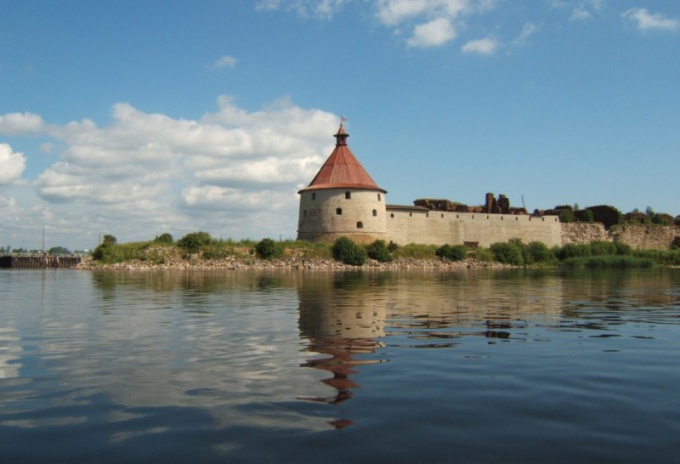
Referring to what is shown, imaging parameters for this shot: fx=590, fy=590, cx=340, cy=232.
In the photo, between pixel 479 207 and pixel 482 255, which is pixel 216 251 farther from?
pixel 479 207

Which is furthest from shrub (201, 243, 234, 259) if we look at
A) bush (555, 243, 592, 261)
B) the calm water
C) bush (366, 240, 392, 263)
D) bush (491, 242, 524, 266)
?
bush (555, 243, 592, 261)

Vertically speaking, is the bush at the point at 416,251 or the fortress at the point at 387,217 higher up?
the fortress at the point at 387,217

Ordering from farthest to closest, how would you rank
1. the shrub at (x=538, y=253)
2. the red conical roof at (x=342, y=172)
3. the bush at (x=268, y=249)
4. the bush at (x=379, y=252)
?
the shrub at (x=538, y=253), the red conical roof at (x=342, y=172), the bush at (x=379, y=252), the bush at (x=268, y=249)

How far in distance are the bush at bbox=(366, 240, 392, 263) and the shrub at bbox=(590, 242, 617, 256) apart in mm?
25770

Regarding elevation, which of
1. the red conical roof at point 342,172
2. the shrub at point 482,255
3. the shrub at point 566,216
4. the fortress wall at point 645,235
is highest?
the red conical roof at point 342,172

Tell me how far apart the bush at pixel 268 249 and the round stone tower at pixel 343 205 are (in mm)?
6533

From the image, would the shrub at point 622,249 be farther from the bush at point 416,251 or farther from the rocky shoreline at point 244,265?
the rocky shoreline at point 244,265

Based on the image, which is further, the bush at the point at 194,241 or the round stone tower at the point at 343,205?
the round stone tower at the point at 343,205

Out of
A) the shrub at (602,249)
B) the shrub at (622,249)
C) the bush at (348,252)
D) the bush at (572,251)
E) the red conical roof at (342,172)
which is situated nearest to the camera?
the bush at (348,252)

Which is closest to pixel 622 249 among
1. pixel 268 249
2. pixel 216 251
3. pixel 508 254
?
pixel 508 254

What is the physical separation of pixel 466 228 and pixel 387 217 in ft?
30.1

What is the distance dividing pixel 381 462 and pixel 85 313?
10172 millimetres

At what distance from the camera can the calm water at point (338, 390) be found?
3.93m

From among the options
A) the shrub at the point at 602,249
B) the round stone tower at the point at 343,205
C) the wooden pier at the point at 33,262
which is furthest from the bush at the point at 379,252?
the wooden pier at the point at 33,262
